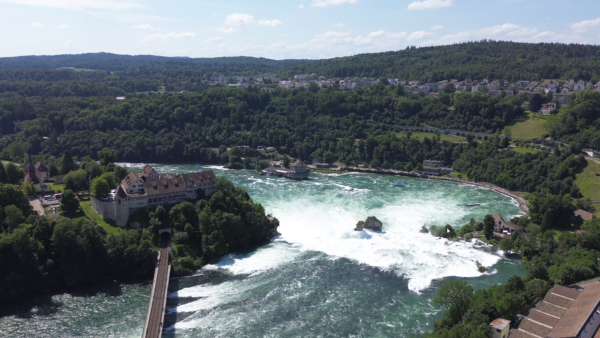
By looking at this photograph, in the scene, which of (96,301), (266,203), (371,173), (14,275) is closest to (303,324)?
(96,301)

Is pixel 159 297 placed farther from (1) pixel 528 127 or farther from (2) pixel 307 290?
(1) pixel 528 127

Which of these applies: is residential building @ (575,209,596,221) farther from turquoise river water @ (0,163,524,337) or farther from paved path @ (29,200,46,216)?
paved path @ (29,200,46,216)

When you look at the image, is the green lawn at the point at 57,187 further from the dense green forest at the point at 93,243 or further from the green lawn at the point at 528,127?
the green lawn at the point at 528,127

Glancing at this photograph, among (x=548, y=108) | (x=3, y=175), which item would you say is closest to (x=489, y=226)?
(x=3, y=175)

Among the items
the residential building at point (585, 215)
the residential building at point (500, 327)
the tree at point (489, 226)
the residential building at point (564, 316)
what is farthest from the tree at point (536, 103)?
the residential building at point (500, 327)

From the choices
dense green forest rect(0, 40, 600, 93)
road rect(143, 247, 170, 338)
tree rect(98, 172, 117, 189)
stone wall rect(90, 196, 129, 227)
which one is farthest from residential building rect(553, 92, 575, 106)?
stone wall rect(90, 196, 129, 227)

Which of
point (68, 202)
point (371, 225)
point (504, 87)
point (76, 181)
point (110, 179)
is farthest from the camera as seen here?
point (504, 87)
